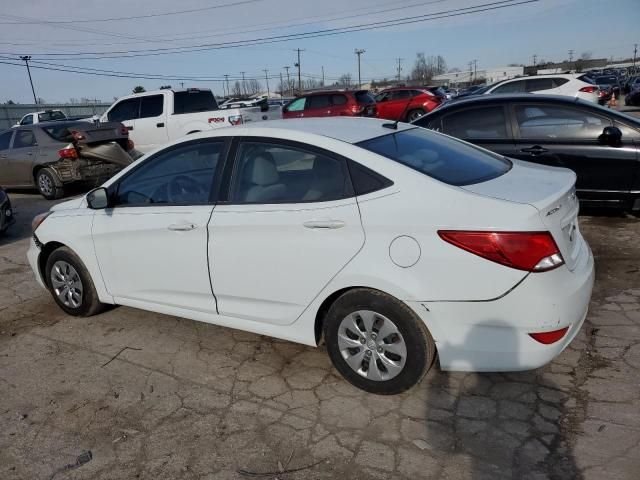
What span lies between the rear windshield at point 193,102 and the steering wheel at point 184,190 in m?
8.62

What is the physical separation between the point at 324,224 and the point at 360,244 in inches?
9.8

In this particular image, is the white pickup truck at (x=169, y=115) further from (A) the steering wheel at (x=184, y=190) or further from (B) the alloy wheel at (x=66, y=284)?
(A) the steering wheel at (x=184, y=190)

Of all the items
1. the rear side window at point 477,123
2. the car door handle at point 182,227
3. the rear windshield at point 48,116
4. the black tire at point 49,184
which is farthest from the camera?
the rear windshield at point 48,116

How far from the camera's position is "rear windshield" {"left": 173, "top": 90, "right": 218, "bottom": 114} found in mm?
11828

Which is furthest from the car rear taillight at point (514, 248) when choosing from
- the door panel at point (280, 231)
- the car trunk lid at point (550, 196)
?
the door panel at point (280, 231)

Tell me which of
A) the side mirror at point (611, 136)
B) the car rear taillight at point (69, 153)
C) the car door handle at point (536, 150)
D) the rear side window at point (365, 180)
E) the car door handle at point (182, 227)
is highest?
the rear side window at point (365, 180)

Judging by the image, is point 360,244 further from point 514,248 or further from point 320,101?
point 320,101

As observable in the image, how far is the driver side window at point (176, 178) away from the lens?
347cm

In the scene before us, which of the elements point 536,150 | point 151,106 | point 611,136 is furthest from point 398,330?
point 151,106

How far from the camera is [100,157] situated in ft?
32.7

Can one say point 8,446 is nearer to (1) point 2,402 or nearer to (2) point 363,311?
(1) point 2,402

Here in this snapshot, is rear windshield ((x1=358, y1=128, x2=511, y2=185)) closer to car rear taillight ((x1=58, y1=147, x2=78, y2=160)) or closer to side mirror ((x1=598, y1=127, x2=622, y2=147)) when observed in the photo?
side mirror ((x1=598, y1=127, x2=622, y2=147))

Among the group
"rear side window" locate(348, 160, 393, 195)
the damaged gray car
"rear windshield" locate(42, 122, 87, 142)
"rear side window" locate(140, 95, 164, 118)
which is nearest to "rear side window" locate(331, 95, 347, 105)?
"rear side window" locate(140, 95, 164, 118)

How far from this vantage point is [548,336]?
→ 8.53 feet
